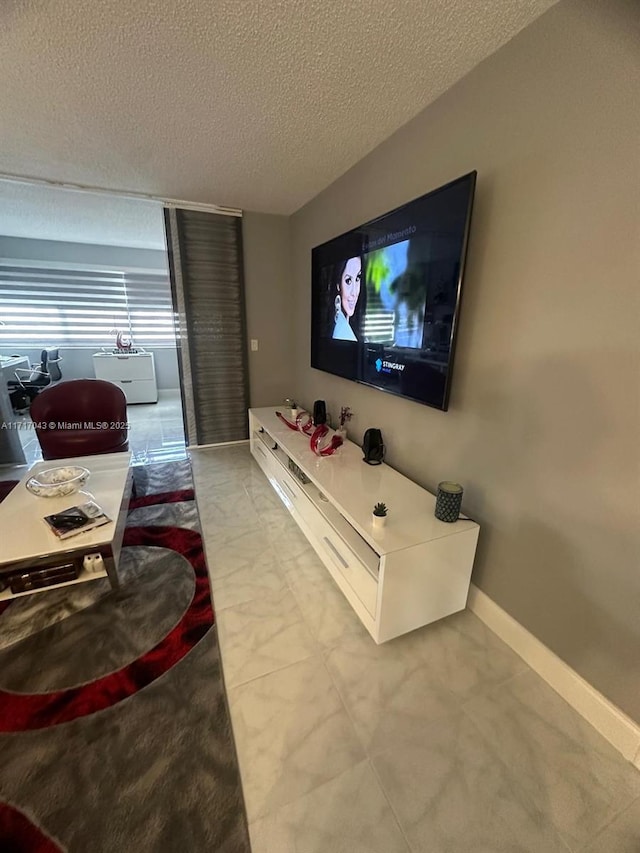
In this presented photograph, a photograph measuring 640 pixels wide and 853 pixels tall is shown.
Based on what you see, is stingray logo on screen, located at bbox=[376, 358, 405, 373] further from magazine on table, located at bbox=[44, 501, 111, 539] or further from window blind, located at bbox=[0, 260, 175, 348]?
window blind, located at bbox=[0, 260, 175, 348]

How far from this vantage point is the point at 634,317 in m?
0.97

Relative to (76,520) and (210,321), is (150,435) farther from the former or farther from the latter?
(76,520)

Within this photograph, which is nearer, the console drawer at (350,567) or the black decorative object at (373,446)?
the console drawer at (350,567)

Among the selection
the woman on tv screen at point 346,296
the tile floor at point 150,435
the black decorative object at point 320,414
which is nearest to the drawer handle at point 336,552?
the black decorative object at point 320,414

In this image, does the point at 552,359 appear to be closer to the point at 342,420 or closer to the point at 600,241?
the point at 600,241

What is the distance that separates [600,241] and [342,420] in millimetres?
1705

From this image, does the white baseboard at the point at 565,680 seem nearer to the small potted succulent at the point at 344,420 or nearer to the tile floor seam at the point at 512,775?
the tile floor seam at the point at 512,775

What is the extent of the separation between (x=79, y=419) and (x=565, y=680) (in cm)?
334

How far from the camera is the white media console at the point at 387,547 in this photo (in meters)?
1.32

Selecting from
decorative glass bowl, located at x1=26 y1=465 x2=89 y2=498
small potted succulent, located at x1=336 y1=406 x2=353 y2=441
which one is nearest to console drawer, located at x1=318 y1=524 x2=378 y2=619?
small potted succulent, located at x1=336 y1=406 x2=353 y2=441

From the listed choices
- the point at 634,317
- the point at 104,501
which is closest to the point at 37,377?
the point at 104,501

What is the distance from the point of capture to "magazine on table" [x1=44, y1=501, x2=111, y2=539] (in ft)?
4.86

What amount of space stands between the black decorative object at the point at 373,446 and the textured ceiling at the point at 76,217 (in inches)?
107

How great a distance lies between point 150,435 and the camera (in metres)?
3.91
